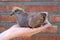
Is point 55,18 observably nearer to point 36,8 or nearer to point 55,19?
point 55,19

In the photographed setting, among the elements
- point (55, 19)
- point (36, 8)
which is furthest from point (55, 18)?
point (36, 8)

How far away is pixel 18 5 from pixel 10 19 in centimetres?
12

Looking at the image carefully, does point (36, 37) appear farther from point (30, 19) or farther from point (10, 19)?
point (30, 19)

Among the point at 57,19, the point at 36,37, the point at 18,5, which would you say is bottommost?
the point at 36,37

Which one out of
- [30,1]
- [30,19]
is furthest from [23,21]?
[30,1]

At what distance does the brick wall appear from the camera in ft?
3.85

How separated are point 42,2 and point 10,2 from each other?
23cm

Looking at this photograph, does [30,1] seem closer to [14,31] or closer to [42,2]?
[42,2]

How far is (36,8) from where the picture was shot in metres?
1.18

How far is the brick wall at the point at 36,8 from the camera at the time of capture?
3.85 feet

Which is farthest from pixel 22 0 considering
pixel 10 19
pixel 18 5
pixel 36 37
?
pixel 36 37

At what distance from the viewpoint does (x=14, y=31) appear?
0.87 meters

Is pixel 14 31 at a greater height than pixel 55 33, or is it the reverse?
pixel 14 31

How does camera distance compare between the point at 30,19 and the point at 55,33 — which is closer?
the point at 30,19
